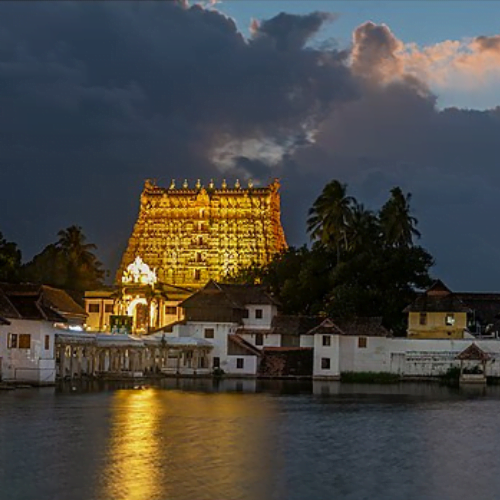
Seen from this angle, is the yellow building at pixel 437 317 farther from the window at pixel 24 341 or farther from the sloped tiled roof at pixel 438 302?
the window at pixel 24 341

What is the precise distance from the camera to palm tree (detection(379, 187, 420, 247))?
8594cm

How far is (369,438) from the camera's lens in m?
36.6

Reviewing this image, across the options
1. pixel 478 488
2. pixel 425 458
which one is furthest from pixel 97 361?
pixel 478 488

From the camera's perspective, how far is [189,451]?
32.0 metres

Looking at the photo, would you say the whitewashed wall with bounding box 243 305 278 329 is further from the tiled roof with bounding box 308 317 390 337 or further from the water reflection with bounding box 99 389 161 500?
the water reflection with bounding box 99 389 161 500

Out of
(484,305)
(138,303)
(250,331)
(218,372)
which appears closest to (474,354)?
(484,305)

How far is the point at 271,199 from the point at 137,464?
81567 millimetres

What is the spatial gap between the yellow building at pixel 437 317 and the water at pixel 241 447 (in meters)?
22.5

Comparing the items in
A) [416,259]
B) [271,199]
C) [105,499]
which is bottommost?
[105,499]

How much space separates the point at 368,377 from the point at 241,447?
130 feet

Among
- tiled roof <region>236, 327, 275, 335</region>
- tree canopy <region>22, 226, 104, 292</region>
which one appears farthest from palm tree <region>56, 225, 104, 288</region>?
tiled roof <region>236, 327, 275, 335</region>

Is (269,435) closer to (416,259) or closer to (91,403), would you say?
(91,403)

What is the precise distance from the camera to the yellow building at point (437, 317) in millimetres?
75750

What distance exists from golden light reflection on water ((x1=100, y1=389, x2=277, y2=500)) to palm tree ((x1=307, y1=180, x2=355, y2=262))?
1477 inches
